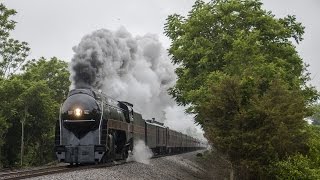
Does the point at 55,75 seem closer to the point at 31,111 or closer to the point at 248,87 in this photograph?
the point at 31,111

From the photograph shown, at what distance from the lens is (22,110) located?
128ft

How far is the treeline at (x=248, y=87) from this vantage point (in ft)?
62.4

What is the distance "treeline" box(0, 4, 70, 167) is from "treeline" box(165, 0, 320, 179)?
13.4m

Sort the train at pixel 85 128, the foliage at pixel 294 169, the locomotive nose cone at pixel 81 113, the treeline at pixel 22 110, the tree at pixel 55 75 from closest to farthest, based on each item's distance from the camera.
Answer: the foliage at pixel 294 169, the train at pixel 85 128, the locomotive nose cone at pixel 81 113, the treeline at pixel 22 110, the tree at pixel 55 75

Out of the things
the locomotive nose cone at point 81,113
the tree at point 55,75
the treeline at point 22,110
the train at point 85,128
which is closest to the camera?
the train at point 85,128

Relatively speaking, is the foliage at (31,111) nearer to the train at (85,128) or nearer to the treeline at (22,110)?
the treeline at (22,110)

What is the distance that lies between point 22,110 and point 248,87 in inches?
942

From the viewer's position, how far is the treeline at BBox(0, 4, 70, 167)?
3659cm

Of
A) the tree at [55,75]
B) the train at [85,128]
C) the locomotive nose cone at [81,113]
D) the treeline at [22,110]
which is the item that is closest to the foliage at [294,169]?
the train at [85,128]

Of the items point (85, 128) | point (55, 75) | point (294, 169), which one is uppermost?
point (55, 75)

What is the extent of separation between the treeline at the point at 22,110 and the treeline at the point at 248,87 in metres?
13.4

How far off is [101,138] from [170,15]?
539 inches

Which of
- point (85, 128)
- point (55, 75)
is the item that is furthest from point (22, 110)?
point (85, 128)

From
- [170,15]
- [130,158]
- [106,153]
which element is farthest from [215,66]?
[106,153]
